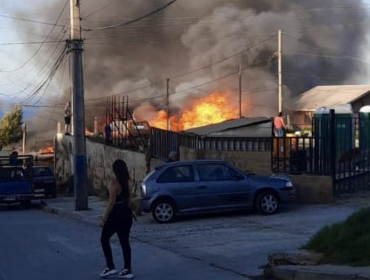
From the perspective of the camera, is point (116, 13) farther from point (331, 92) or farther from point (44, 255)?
point (44, 255)

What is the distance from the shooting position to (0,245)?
556 inches

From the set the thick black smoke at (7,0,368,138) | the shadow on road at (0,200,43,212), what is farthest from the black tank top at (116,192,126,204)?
the thick black smoke at (7,0,368,138)

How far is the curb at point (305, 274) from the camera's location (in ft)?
25.7

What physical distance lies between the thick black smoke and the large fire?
4.60 metres

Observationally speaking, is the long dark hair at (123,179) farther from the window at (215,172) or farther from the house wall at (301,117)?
the house wall at (301,117)

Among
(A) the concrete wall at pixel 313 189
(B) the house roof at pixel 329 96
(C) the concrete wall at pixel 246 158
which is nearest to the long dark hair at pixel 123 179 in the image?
(A) the concrete wall at pixel 313 189

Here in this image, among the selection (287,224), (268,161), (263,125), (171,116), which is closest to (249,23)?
(171,116)

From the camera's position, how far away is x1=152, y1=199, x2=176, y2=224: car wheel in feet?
52.7

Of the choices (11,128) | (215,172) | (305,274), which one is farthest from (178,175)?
(11,128)

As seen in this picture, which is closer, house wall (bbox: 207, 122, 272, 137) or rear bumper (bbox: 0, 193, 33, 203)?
house wall (bbox: 207, 122, 272, 137)

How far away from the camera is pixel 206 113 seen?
180 feet

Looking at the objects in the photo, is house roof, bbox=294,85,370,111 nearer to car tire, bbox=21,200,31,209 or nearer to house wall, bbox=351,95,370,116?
house wall, bbox=351,95,370,116

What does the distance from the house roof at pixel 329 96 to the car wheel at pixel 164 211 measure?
36333 millimetres

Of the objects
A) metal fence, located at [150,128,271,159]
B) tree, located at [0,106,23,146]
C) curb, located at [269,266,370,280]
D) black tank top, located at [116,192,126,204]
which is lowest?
curb, located at [269,266,370,280]
